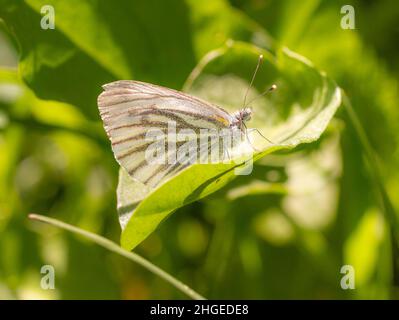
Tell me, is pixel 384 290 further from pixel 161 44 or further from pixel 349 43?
pixel 161 44

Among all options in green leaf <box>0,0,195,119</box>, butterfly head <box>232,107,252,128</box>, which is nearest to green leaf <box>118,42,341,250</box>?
butterfly head <box>232,107,252,128</box>

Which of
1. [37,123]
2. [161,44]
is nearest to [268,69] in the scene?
[161,44]

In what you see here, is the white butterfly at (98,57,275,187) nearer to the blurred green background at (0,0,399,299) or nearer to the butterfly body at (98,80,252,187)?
the butterfly body at (98,80,252,187)

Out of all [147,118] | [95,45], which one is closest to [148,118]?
[147,118]

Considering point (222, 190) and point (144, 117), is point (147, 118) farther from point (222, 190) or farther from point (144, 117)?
point (222, 190)

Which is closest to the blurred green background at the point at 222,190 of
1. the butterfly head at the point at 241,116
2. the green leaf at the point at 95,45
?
the green leaf at the point at 95,45

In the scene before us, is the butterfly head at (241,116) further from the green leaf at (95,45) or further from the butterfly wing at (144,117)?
the green leaf at (95,45)
